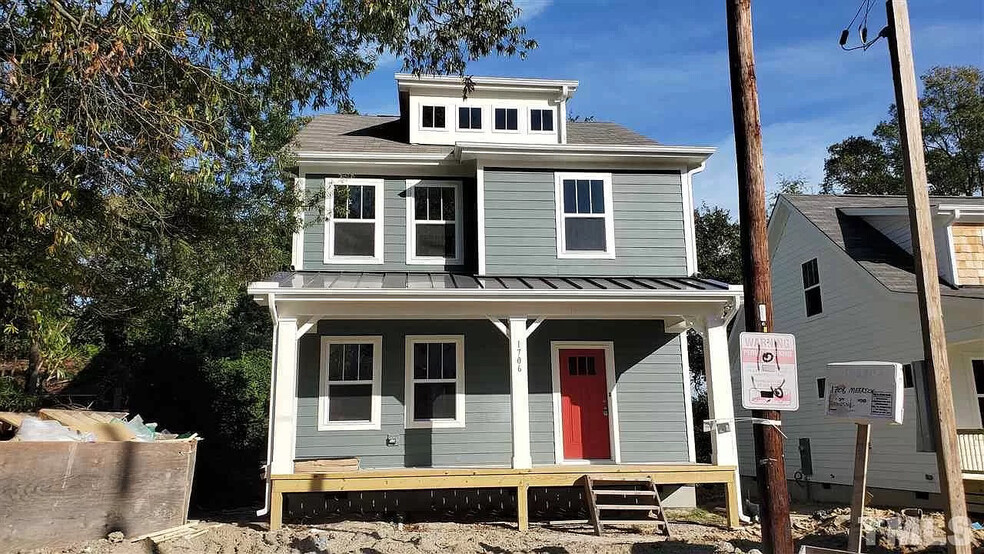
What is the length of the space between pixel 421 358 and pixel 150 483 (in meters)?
4.70

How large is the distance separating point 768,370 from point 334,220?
844 centimetres

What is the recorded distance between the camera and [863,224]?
15672 mm

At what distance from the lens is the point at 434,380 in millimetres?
11711

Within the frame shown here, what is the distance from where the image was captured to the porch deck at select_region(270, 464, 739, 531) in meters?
9.46

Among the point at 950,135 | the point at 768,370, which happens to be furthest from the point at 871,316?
the point at 950,135

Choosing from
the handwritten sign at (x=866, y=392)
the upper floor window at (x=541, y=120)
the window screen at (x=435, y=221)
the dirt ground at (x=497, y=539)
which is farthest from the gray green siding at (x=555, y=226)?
the handwritten sign at (x=866, y=392)

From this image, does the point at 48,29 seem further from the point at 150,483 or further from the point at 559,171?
the point at 559,171

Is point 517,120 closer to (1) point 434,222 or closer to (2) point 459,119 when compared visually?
(2) point 459,119

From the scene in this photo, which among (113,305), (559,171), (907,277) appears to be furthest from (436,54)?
(907,277)

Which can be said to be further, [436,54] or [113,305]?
[113,305]

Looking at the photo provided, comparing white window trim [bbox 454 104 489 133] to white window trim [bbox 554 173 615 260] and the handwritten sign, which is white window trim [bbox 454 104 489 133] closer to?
white window trim [bbox 554 173 615 260]

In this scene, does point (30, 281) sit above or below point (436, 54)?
below

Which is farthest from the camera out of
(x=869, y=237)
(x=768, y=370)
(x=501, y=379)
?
(x=869, y=237)

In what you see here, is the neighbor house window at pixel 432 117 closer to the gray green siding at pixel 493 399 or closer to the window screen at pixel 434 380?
the gray green siding at pixel 493 399
